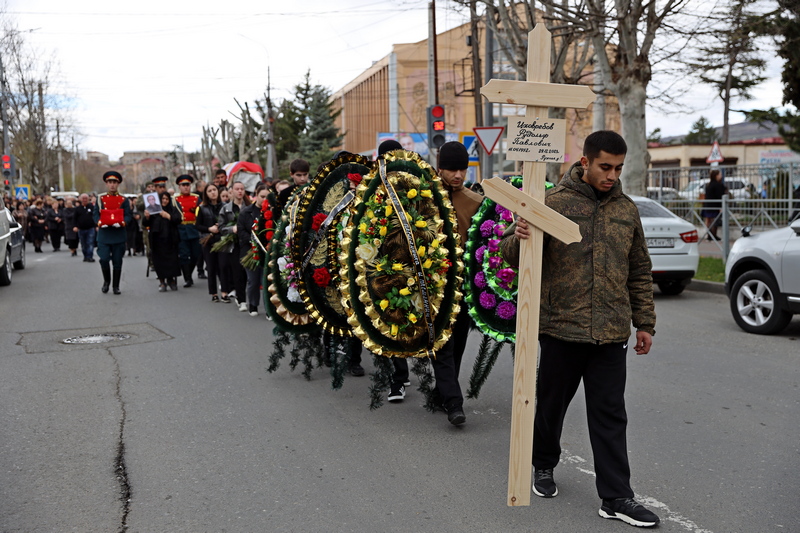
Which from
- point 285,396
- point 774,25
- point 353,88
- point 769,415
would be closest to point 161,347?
point 285,396

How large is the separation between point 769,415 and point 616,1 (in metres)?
12.5

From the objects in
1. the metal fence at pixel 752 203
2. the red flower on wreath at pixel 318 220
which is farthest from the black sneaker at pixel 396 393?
the metal fence at pixel 752 203

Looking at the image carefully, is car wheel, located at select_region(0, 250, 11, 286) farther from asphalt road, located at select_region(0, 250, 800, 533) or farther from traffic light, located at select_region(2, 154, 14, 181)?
traffic light, located at select_region(2, 154, 14, 181)

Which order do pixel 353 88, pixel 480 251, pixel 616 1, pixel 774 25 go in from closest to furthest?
pixel 480 251, pixel 616 1, pixel 774 25, pixel 353 88

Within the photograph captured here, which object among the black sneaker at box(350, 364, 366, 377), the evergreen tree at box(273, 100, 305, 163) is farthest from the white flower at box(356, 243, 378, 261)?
the evergreen tree at box(273, 100, 305, 163)

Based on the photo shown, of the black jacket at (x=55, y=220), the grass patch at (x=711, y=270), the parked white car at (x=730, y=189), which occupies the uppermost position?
the parked white car at (x=730, y=189)

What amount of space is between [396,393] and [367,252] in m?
1.39

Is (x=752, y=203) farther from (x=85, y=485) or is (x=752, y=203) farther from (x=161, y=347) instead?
(x=85, y=485)

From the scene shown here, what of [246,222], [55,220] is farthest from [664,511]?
[55,220]

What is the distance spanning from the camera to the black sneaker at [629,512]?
161 inches

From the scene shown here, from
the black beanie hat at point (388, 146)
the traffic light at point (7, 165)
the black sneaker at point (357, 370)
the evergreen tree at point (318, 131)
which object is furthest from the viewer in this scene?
the evergreen tree at point (318, 131)

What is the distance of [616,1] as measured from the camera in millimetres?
16828

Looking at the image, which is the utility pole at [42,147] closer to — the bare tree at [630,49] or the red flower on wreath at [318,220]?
the bare tree at [630,49]

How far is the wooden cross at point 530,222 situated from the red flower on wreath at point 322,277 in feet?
9.39
